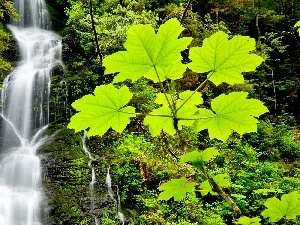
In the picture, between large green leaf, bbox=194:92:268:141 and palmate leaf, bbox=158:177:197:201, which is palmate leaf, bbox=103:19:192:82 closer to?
large green leaf, bbox=194:92:268:141

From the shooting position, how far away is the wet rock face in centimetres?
701

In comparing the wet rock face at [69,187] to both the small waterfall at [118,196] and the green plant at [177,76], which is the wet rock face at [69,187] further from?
the green plant at [177,76]

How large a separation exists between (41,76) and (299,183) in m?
8.77

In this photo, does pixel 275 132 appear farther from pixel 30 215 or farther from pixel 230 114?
pixel 230 114

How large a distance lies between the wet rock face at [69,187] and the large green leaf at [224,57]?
258 inches

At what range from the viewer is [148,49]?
0.76 meters

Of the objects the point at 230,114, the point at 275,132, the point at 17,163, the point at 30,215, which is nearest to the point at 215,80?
the point at 230,114

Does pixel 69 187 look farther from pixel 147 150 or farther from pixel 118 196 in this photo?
pixel 147 150

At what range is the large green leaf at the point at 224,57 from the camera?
2.52 feet

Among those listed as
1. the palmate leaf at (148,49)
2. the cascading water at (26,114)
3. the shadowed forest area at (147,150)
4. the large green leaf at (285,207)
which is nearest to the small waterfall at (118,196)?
the shadowed forest area at (147,150)

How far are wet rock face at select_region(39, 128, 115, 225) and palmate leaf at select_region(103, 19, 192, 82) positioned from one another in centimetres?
652

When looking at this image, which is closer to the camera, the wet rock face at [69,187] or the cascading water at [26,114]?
the wet rock face at [69,187]

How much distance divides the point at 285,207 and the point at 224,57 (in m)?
0.55

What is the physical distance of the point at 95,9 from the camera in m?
13.8
